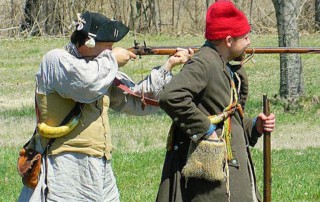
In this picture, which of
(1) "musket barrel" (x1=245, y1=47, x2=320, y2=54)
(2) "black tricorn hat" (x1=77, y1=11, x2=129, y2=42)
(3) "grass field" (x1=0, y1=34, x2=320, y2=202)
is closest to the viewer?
(2) "black tricorn hat" (x1=77, y1=11, x2=129, y2=42)

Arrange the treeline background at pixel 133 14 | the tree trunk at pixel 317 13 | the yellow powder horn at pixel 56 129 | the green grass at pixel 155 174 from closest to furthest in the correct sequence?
the yellow powder horn at pixel 56 129 → the green grass at pixel 155 174 → the tree trunk at pixel 317 13 → the treeline background at pixel 133 14

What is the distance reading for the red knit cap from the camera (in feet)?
16.5

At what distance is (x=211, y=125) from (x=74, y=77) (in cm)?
87

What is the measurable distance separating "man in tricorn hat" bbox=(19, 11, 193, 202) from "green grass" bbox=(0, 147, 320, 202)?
2.81 metres

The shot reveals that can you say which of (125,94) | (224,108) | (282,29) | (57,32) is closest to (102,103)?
(125,94)

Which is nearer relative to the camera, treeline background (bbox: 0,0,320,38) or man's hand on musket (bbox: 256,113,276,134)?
man's hand on musket (bbox: 256,113,276,134)

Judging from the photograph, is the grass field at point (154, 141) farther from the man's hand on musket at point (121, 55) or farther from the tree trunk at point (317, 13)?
the tree trunk at point (317, 13)

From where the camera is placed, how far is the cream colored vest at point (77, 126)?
5184 millimetres

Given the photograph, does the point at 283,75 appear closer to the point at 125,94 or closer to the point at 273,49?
the point at 273,49

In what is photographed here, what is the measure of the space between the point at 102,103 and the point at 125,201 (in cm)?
282

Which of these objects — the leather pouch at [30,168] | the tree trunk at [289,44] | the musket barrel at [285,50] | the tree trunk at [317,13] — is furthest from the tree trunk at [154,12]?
the leather pouch at [30,168]

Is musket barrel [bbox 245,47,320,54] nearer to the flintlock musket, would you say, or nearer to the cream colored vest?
the flintlock musket

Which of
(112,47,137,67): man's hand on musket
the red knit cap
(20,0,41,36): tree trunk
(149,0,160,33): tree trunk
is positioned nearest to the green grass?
(112,47,137,67): man's hand on musket

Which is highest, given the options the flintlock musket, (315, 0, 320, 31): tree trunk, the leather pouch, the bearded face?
the bearded face
